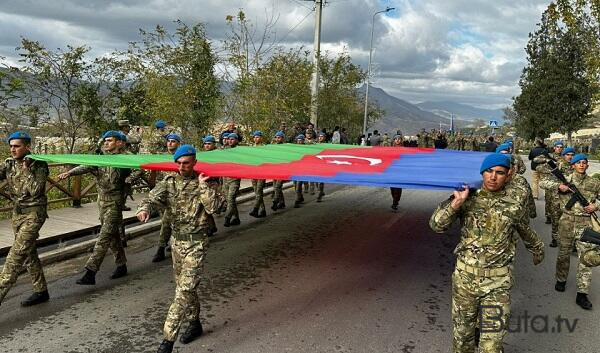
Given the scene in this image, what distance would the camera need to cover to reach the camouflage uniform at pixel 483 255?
3.61 metres

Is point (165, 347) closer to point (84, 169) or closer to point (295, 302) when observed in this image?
point (295, 302)

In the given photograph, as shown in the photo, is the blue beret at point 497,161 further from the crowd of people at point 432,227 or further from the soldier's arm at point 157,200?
the soldier's arm at point 157,200

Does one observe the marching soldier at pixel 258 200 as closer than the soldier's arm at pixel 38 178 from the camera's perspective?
No

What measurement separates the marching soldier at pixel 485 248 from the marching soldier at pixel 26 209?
414 centimetres

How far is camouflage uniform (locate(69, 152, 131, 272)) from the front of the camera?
5906 millimetres

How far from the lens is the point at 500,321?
3.51m

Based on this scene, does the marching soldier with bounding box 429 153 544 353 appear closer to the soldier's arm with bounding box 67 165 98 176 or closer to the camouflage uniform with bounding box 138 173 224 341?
the camouflage uniform with bounding box 138 173 224 341

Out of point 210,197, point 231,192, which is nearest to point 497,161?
point 210,197

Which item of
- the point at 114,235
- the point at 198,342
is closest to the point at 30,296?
the point at 114,235

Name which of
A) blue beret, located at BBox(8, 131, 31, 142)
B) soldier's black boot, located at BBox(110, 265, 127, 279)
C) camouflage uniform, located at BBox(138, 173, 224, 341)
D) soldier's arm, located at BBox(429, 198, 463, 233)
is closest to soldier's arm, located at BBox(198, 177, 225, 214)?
camouflage uniform, located at BBox(138, 173, 224, 341)

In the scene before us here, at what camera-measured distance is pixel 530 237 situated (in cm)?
382

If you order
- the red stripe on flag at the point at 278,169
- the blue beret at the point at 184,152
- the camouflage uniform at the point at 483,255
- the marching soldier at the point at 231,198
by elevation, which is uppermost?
the blue beret at the point at 184,152

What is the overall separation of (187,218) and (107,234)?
2075 mm

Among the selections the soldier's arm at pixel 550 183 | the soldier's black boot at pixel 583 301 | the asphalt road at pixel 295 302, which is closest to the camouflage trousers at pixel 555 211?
the asphalt road at pixel 295 302
